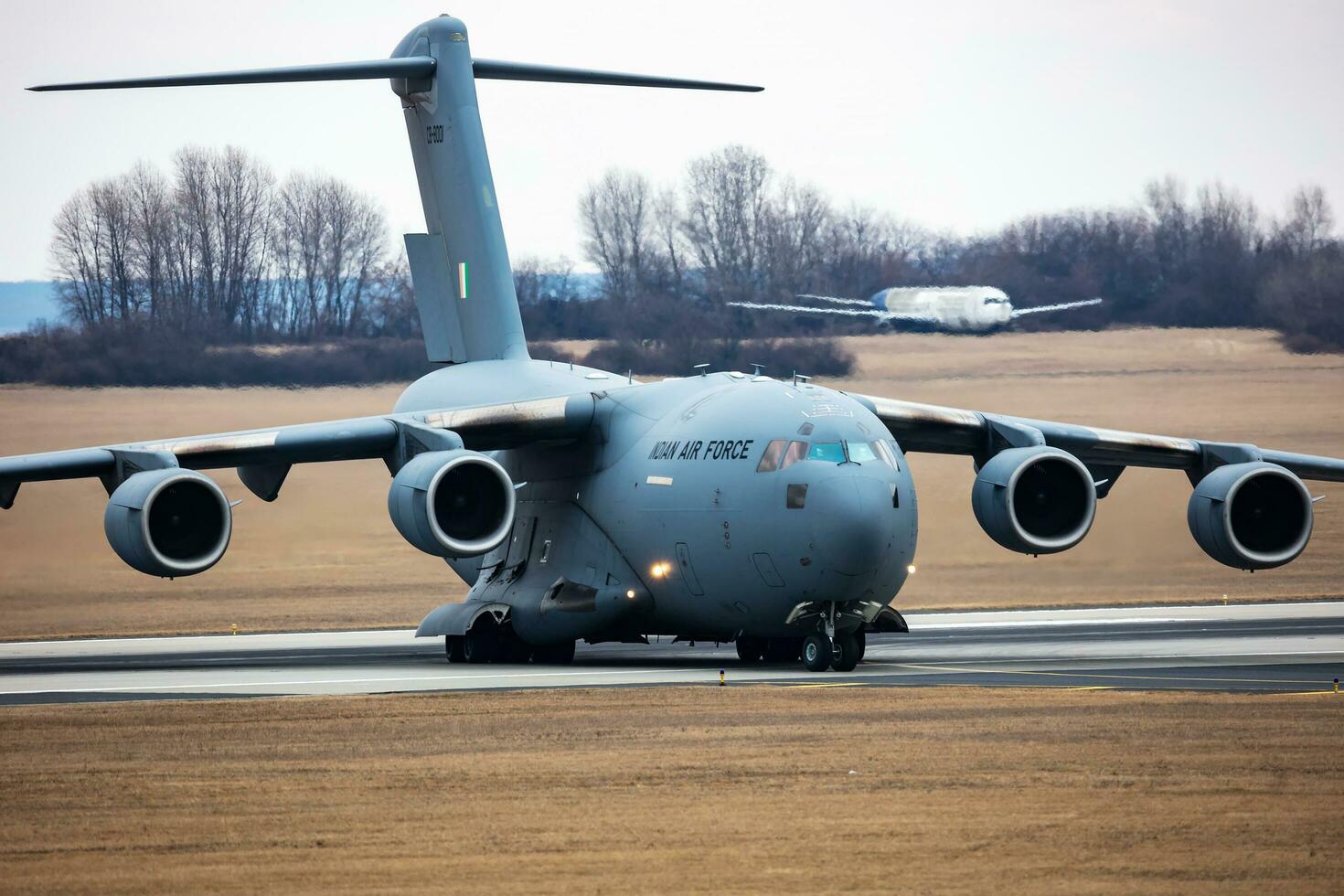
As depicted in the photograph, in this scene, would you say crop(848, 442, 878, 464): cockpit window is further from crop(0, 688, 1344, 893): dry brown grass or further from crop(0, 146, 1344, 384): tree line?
crop(0, 146, 1344, 384): tree line

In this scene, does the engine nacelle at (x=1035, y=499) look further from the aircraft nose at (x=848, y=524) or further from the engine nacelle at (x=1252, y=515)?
the aircraft nose at (x=848, y=524)

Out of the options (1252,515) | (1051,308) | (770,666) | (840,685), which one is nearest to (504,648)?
(770,666)

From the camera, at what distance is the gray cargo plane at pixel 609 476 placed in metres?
18.3

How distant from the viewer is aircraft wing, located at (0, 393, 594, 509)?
755 inches

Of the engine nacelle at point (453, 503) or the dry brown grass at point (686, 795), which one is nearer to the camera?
the dry brown grass at point (686, 795)

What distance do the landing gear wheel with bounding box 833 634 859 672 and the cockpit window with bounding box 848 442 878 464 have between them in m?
1.68

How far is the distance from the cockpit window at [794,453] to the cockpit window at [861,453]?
42 centimetres

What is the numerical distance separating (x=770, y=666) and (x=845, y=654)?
60.4 inches

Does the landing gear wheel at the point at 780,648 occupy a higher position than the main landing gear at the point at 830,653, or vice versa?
the main landing gear at the point at 830,653

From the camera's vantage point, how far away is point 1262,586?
111 feet

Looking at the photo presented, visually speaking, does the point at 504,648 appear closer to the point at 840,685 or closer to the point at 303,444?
the point at 303,444

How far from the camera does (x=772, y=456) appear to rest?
60.4ft

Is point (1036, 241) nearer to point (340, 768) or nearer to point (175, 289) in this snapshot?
point (175, 289)

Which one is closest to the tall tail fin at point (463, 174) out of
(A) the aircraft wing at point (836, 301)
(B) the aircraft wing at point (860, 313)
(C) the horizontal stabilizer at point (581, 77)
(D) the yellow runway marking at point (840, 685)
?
(C) the horizontal stabilizer at point (581, 77)
